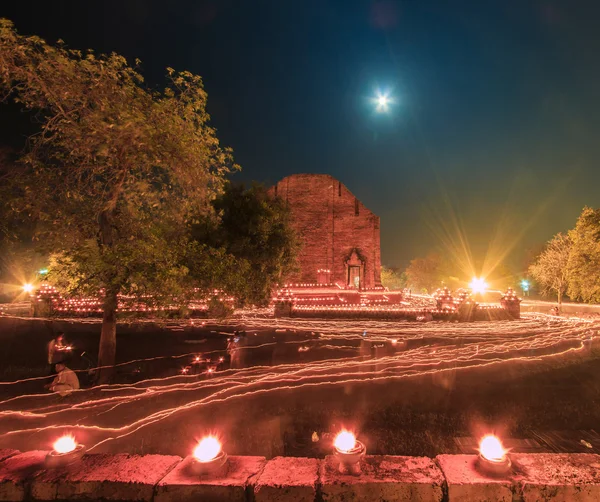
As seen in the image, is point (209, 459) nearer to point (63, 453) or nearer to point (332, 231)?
point (63, 453)

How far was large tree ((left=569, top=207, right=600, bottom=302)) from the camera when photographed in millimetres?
23031

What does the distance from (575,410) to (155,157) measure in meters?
11.1

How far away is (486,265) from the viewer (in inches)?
3054

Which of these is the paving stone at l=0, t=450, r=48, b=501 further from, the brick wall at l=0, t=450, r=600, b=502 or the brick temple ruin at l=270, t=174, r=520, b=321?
the brick temple ruin at l=270, t=174, r=520, b=321

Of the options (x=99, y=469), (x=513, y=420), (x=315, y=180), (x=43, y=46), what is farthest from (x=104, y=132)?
(x=315, y=180)

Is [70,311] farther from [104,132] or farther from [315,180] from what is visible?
[315,180]

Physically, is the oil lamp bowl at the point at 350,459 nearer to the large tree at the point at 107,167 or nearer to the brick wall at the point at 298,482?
the brick wall at the point at 298,482

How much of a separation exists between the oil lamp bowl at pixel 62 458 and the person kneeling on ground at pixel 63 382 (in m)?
5.64

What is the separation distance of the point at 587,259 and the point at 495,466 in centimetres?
2834

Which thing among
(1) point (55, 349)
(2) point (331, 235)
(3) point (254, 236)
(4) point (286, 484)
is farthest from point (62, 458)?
(2) point (331, 235)

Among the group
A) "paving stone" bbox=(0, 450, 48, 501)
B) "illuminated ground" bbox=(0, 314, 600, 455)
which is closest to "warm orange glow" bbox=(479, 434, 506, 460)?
"paving stone" bbox=(0, 450, 48, 501)

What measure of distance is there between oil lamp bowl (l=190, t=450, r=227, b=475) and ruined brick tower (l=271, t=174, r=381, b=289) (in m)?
27.8

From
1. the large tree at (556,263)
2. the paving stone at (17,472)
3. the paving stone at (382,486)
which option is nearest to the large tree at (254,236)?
the paving stone at (17,472)

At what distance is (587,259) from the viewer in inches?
949
